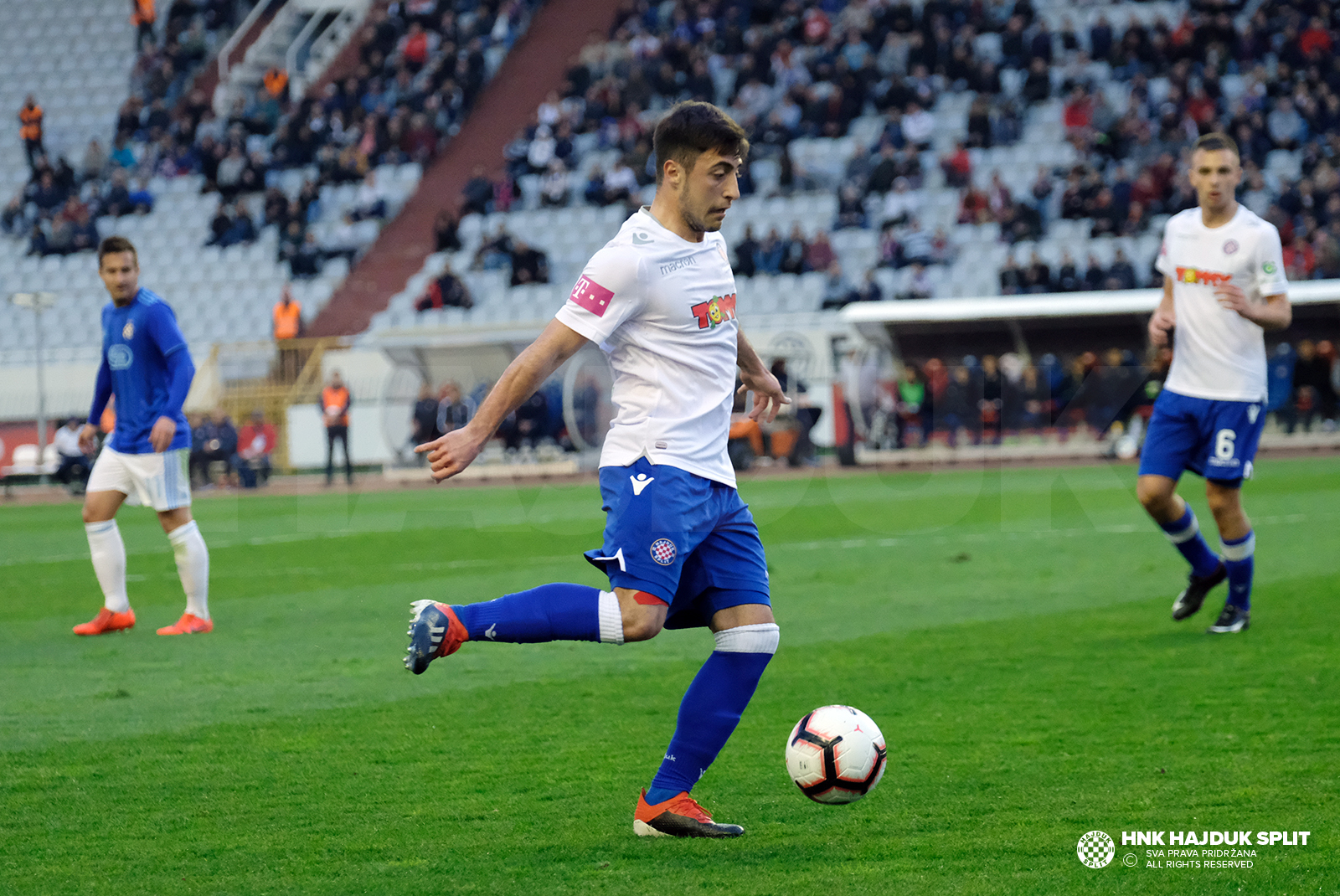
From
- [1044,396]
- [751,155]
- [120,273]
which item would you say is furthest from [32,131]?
[120,273]

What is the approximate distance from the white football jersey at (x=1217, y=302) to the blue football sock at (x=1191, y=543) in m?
0.66

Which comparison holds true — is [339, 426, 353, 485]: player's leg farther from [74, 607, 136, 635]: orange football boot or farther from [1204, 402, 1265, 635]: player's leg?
[1204, 402, 1265, 635]: player's leg

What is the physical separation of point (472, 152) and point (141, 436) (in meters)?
26.3

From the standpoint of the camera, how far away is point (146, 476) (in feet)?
26.6

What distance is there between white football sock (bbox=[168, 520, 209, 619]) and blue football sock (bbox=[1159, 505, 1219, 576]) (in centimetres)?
504

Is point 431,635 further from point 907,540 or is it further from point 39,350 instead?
point 39,350

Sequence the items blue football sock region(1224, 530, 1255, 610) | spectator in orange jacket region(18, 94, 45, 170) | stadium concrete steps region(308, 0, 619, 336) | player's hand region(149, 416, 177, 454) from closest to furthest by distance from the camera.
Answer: blue football sock region(1224, 530, 1255, 610), player's hand region(149, 416, 177, 454), stadium concrete steps region(308, 0, 619, 336), spectator in orange jacket region(18, 94, 45, 170)

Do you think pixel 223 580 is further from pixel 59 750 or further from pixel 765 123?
pixel 765 123

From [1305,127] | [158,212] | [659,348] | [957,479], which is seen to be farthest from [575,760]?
[158,212]

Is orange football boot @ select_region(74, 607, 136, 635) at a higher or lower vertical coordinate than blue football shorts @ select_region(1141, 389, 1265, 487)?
lower

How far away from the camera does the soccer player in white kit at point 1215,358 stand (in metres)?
7.13

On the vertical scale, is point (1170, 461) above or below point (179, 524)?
above
